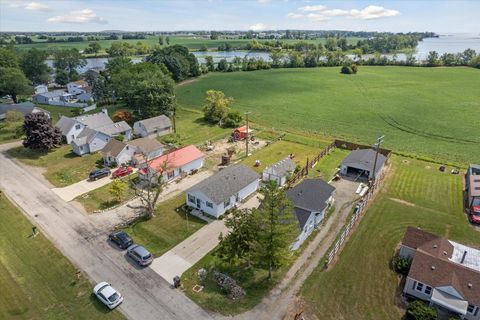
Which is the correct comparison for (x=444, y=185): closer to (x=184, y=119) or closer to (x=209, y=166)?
(x=209, y=166)

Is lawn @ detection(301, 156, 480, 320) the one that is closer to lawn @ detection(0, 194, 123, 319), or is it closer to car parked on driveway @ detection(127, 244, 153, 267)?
car parked on driveway @ detection(127, 244, 153, 267)

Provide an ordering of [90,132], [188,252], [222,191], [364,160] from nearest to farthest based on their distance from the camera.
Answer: [188,252] → [222,191] → [364,160] → [90,132]

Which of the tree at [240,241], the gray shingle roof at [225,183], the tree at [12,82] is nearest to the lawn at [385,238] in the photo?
the tree at [240,241]

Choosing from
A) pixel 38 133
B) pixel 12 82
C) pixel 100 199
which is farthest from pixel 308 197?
pixel 12 82

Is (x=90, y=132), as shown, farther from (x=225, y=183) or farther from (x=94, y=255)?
(x=94, y=255)

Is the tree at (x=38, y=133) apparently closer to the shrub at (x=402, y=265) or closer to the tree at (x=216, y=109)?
the tree at (x=216, y=109)

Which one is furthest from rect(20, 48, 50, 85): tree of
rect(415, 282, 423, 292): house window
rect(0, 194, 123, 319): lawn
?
rect(415, 282, 423, 292): house window

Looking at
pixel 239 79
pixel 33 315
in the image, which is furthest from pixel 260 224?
pixel 239 79
